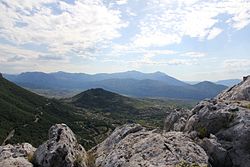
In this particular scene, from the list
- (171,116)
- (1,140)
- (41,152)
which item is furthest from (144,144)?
(1,140)

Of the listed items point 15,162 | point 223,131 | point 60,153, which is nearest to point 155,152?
point 223,131

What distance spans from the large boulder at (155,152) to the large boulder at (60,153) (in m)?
2.28

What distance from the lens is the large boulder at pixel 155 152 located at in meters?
24.9

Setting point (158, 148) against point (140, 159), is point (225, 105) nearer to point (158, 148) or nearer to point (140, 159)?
point (158, 148)

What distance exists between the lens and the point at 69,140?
31797 millimetres

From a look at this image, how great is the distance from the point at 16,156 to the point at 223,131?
21107 millimetres

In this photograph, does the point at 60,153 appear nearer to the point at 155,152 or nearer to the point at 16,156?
the point at 16,156

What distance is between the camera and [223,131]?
1183 inches

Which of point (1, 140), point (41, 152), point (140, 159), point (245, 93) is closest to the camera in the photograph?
point (140, 159)

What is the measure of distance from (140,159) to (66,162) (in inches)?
285

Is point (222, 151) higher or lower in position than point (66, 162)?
higher

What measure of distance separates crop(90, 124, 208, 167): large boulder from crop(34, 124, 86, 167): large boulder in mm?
2275

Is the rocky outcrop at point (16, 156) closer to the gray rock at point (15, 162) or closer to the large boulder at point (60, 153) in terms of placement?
the gray rock at point (15, 162)

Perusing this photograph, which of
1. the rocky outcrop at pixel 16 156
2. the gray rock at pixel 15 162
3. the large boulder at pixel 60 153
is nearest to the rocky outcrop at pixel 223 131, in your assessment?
the large boulder at pixel 60 153
